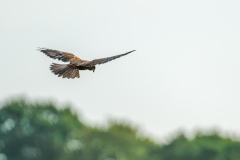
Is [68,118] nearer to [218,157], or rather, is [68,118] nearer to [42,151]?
[42,151]

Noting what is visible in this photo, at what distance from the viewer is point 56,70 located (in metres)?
21.2

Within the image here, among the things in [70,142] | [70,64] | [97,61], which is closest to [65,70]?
[70,64]

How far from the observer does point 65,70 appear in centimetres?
2105

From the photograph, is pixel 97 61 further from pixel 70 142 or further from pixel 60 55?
pixel 70 142

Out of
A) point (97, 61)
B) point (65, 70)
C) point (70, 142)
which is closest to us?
point (97, 61)

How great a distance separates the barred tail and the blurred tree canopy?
69587mm

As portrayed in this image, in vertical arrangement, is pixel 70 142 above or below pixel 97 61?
above

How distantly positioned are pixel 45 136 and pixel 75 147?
2687mm

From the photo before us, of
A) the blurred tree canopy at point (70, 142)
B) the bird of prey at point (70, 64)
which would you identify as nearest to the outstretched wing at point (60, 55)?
the bird of prey at point (70, 64)

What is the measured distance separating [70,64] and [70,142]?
76132mm

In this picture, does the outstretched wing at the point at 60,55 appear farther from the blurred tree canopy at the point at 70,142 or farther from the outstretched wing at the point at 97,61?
the blurred tree canopy at the point at 70,142

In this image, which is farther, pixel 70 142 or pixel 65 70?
pixel 70 142

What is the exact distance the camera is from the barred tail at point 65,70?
2067 centimetres

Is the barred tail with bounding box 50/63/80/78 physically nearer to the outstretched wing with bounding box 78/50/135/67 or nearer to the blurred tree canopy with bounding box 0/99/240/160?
the outstretched wing with bounding box 78/50/135/67
